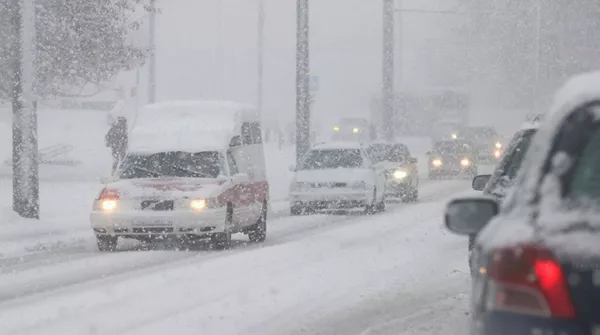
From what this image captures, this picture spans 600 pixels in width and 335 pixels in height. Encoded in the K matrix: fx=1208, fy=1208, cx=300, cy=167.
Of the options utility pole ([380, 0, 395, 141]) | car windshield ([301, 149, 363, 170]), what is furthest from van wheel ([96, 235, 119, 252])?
utility pole ([380, 0, 395, 141])

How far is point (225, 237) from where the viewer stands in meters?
17.0

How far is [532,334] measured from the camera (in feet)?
12.0

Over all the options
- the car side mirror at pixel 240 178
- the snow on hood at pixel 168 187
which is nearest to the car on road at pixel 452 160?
the car side mirror at pixel 240 178

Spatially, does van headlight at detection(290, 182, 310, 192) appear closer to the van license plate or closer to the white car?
the white car

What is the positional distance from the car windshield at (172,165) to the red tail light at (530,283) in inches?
547

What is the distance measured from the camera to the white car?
2533cm

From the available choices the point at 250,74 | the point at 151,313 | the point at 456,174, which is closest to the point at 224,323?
the point at 151,313

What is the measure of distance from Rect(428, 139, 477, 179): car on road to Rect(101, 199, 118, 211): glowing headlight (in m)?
26.2

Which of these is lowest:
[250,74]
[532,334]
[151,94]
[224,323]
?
[224,323]

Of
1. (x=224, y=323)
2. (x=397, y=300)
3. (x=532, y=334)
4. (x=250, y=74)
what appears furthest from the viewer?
(x=250, y=74)

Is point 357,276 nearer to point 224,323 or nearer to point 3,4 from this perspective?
point 224,323

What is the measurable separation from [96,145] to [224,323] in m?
46.5

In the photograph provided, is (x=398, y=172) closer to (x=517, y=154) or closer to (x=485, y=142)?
(x=485, y=142)

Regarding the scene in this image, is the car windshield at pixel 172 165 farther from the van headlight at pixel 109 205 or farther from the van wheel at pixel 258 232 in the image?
the van wheel at pixel 258 232
